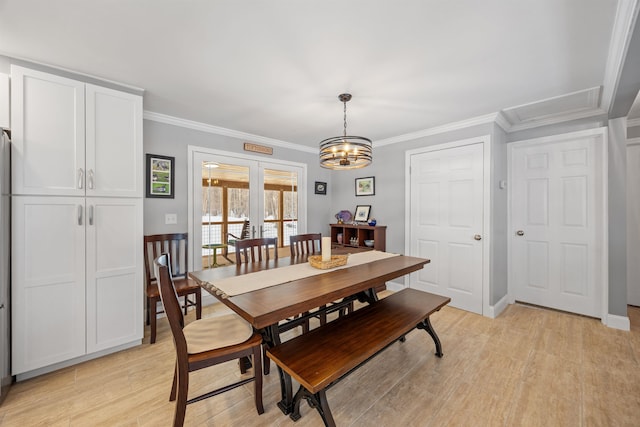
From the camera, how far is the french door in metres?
3.44

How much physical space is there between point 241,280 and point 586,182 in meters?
3.95

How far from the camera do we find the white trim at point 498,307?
3.07 m

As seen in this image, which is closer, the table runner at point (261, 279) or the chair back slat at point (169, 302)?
the chair back slat at point (169, 302)

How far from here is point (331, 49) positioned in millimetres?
1843

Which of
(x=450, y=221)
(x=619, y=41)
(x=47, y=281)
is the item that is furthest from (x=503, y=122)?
(x=47, y=281)

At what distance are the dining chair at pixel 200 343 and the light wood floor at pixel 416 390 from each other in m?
0.25

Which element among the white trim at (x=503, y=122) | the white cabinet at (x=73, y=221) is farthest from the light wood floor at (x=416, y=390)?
the white trim at (x=503, y=122)

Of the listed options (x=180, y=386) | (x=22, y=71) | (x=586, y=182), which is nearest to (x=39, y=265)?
(x=22, y=71)

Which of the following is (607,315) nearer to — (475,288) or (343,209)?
(475,288)

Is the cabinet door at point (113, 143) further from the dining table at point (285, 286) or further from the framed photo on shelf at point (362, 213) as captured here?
the framed photo on shelf at point (362, 213)

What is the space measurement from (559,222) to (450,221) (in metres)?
1.24

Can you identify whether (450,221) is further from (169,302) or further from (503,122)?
(169,302)

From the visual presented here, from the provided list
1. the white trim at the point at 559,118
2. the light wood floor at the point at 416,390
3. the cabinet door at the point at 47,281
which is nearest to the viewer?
the light wood floor at the point at 416,390

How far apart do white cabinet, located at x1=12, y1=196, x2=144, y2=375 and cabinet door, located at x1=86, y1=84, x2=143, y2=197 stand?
133mm
